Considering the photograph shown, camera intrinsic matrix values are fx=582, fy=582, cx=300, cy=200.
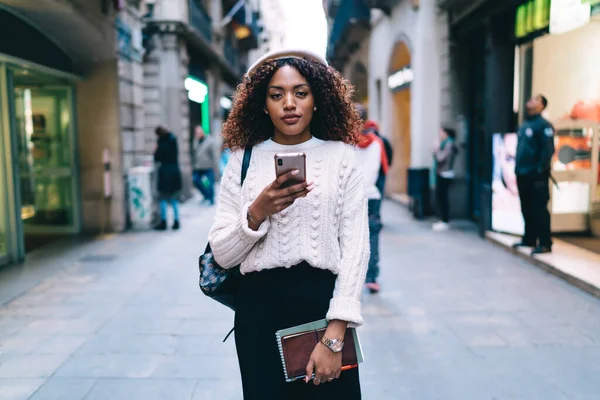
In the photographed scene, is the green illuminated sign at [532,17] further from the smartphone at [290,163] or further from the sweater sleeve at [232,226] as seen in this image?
the smartphone at [290,163]

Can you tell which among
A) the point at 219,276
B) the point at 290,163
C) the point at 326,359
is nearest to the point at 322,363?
the point at 326,359

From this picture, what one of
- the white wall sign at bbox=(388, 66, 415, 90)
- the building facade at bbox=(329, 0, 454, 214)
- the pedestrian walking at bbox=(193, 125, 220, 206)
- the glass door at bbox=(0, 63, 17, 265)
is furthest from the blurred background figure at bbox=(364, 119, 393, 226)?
the pedestrian walking at bbox=(193, 125, 220, 206)

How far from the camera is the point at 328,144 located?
78.5 inches

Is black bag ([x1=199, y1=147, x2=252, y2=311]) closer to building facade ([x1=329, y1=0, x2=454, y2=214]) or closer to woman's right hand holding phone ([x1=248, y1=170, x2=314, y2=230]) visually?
woman's right hand holding phone ([x1=248, y1=170, x2=314, y2=230])

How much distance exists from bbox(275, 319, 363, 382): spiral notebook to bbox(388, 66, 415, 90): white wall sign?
1096cm

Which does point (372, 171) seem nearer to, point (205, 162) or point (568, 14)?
point (568, 14)

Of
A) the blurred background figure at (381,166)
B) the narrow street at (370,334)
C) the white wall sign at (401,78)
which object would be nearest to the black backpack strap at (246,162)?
the narrow street at (370,334)

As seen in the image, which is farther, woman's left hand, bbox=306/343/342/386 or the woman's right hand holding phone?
woman's left hand, bbox=306/343/342/386

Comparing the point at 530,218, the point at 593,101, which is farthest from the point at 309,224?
the point at 593,101

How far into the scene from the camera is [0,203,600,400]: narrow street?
12.0 ft

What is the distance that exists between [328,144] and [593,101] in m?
6.97

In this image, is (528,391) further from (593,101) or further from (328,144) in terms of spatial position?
(593,101)

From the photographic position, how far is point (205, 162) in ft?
44.5

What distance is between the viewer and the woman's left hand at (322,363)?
181 centimetres
